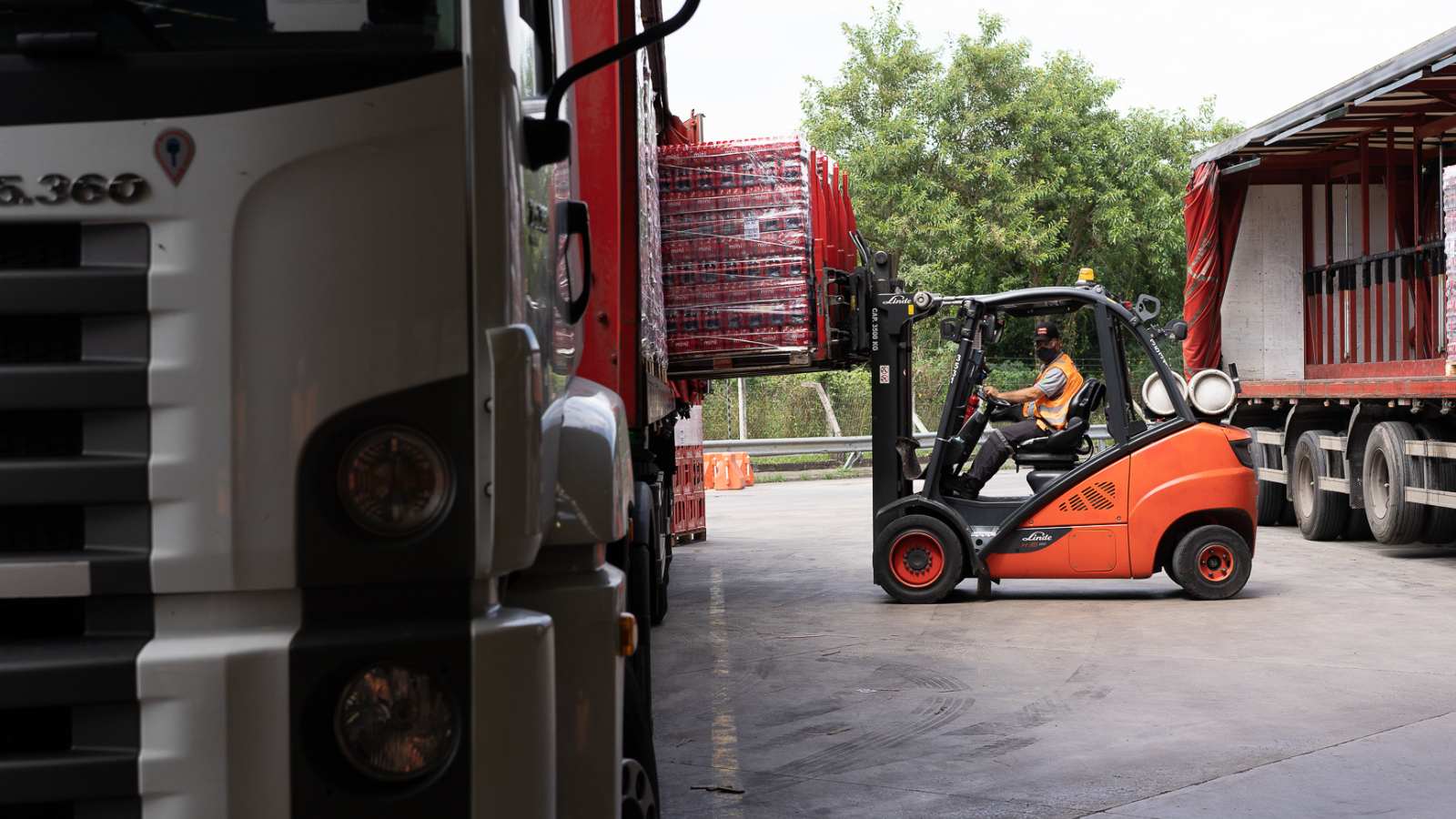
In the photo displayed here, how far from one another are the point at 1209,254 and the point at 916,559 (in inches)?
313

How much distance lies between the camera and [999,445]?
11.3 m

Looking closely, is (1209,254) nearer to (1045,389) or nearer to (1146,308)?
(1146,308)

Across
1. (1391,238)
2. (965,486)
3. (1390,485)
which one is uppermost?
(1391,238)

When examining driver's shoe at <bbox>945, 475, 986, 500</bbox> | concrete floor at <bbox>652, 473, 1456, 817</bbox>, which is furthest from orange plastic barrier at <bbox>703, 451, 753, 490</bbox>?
driver's shoe at <bbox>945, 475, 986, 500</bbox>

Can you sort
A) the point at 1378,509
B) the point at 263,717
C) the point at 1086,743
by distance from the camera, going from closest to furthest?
the point at 263,717
the point at 1086,743
the point at 1378,509

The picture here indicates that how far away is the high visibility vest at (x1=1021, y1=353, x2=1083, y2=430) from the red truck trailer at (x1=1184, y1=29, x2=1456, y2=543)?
343cm

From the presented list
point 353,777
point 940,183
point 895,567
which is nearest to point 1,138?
point 353,777

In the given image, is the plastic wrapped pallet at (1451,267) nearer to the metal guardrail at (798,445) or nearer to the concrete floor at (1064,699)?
the concrete floor at (1064,699)

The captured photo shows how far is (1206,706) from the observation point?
7.21 meters

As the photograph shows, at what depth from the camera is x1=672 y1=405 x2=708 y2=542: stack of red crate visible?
1544cm

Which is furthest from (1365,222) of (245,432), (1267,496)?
(245,432)

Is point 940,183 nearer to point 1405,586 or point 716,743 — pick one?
point 1405,586

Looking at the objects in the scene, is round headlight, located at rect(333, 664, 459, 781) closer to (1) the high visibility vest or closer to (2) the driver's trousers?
(2) the driver's trousers

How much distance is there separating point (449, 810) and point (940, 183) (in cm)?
3139
